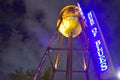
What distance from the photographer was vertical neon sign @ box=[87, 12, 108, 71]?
58.2 feet

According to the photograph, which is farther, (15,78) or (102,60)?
(15,78)

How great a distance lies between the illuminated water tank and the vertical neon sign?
5.95ft

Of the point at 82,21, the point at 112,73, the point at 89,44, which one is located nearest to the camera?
the point at 112,73

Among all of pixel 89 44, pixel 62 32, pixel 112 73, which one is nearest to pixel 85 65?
pixel 89 44

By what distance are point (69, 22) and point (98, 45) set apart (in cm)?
499

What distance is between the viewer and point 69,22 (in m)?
22.8

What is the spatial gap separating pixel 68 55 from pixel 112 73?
6589 mm

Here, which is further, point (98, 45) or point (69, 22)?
point (69, 22)

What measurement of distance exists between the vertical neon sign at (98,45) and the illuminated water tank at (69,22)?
5.95ft

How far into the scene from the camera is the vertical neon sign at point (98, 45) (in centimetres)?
1775

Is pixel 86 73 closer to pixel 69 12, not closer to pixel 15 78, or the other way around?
pixel 69 12

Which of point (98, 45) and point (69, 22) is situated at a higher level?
point (69, 22)

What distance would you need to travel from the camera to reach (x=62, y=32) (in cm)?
2384

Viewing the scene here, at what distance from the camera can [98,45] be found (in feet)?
61.8
